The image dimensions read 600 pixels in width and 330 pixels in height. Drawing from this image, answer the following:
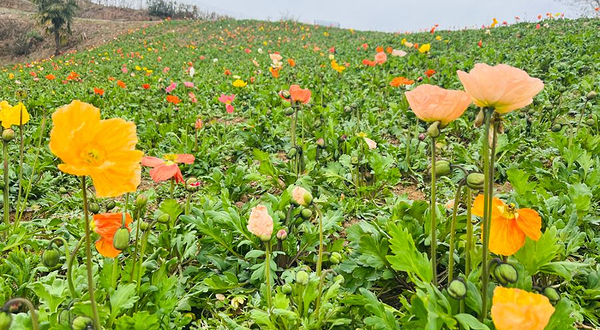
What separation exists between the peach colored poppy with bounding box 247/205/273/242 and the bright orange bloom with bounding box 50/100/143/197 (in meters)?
0.52

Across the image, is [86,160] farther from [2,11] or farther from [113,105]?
[2,11]

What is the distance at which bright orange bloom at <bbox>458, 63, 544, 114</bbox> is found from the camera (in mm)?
846

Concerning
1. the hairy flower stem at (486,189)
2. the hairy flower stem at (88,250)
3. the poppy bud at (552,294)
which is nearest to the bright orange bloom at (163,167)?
the hairy flower stem at (88,250)

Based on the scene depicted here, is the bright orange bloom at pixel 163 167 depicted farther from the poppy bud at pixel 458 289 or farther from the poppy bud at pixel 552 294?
the poppy bud at pixel 552 294

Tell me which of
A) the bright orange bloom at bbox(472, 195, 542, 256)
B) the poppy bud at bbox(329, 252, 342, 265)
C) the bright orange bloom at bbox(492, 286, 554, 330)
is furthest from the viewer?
the poppy bud at bbox(329, 252, 342, 265)

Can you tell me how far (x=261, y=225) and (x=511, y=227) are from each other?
0.77m

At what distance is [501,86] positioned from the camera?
33.2 inches

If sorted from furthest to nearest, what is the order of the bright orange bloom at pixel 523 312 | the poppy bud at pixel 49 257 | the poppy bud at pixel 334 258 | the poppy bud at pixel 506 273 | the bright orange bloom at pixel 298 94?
the bright orange bloom at pixel 298 94 → the poppy bud at pixel 334 258 → the poppy bud at pixel 49 257 → the poppy bud at pixel 506 273 → the bright orange bloom at pixel 523 312

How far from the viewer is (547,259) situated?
1260mm

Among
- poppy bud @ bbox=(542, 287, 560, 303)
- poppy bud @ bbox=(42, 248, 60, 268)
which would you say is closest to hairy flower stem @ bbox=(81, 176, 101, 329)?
poppy bud @ bbox=(42, 248, 60, 268)

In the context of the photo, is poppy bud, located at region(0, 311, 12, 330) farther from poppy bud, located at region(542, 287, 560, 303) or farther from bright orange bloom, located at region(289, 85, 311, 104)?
bright orange bloom, located at region(289, 85, 311, 104)

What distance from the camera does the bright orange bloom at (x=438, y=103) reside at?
1.00 meters

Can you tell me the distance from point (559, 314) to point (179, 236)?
4.66ft

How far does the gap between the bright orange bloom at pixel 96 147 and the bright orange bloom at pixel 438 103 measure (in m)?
0.73
